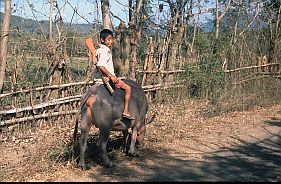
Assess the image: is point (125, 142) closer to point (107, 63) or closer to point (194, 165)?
point (194, 165)

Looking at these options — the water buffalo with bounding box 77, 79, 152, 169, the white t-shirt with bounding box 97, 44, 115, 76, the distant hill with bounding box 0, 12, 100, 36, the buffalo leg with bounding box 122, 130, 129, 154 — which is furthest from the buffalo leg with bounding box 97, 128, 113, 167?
the distant hill with bounding box 0, 12, 100, 36

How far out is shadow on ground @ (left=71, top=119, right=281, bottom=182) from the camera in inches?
248

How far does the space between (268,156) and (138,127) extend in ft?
8.33

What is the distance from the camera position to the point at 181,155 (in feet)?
25.2

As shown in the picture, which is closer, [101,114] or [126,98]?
[101,114]

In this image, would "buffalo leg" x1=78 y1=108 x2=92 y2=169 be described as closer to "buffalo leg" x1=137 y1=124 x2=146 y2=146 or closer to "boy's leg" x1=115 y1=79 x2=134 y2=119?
"boy's leg" x1=115 y1=79 x2=134 y2=119

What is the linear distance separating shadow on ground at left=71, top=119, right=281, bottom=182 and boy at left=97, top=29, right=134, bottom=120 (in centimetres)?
89

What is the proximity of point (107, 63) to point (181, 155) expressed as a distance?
2257 mm

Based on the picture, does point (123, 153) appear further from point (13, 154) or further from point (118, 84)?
point (13, 154)

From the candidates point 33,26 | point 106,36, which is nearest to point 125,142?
point 106,36

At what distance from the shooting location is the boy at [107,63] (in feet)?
22.6

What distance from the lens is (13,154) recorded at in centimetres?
813

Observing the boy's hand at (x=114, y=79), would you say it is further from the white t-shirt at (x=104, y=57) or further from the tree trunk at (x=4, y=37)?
the tree trunk at (x=4, y=37)

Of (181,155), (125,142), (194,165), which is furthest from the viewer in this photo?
(125,142)
